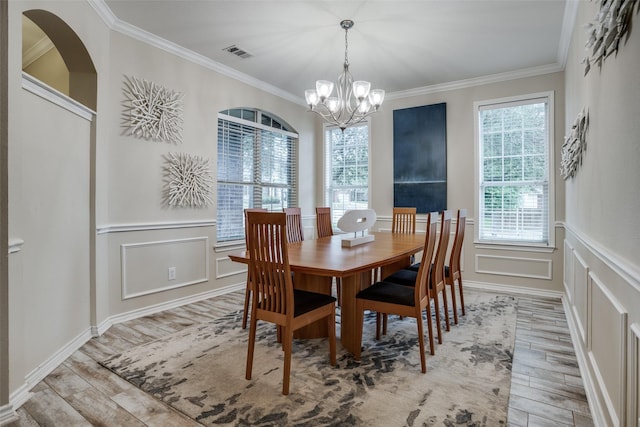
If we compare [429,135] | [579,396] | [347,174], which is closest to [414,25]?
[429,135]

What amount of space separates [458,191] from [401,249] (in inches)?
92.6

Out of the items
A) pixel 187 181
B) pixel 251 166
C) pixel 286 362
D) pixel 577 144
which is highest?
pixel 251 166

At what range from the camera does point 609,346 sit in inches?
61.2

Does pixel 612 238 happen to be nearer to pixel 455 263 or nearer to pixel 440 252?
pixel 440 252

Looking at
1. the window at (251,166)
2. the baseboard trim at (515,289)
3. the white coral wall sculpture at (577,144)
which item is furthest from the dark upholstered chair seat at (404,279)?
the window at (251,166)

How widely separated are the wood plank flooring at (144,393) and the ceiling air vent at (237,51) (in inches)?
115

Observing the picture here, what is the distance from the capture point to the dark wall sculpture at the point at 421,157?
15.8 feet

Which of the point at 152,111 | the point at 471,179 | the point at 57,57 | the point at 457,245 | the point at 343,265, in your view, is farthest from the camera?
the point at 471,179

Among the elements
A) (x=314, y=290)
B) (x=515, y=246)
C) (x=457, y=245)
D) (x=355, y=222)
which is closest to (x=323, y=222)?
(x=355, y=222)

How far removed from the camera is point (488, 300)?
156 inches

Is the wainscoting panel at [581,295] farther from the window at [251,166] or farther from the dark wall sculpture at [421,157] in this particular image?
the window at [251,166]

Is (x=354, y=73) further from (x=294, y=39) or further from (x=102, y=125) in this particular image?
(x=102, y=125)

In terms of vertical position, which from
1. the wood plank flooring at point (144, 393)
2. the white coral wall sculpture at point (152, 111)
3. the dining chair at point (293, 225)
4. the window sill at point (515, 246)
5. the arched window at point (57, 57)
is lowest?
the wood plank flooring at point (144, 393)

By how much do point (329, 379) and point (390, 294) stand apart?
689 millimetres
